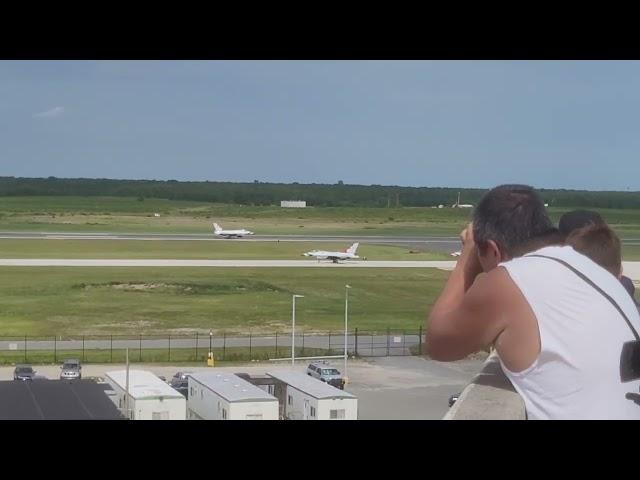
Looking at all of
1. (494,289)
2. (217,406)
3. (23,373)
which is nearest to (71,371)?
(23,373)

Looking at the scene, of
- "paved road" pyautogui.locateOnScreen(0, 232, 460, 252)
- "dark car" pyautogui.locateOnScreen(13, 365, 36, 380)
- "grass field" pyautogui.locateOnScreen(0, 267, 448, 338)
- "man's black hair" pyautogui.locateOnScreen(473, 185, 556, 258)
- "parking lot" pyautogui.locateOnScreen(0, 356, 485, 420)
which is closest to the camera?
"man's black hair" pyautogui.locateOnScreen(473, 185, 556, 258)

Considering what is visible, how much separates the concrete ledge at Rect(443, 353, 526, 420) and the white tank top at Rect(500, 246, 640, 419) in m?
0.02

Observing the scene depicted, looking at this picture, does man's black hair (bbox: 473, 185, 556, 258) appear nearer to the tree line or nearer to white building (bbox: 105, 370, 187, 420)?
white building (bbox: 105, 370, 187, 420)

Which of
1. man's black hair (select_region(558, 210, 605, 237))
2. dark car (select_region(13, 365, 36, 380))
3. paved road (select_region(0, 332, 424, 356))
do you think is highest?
man's black hair (select_region(558, 210, 605, 237))

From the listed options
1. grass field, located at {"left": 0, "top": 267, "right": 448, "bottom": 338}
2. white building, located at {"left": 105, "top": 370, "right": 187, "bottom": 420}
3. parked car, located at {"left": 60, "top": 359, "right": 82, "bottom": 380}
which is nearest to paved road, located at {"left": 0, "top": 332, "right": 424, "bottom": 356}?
grass field, located at {"left": 0, "top": 267, "right": 448, "bottom": 338}

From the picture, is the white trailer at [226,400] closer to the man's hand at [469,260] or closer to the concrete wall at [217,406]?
the concrete wall at [217,406]

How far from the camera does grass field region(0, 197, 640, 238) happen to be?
110 feet

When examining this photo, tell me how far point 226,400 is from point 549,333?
4651mm
